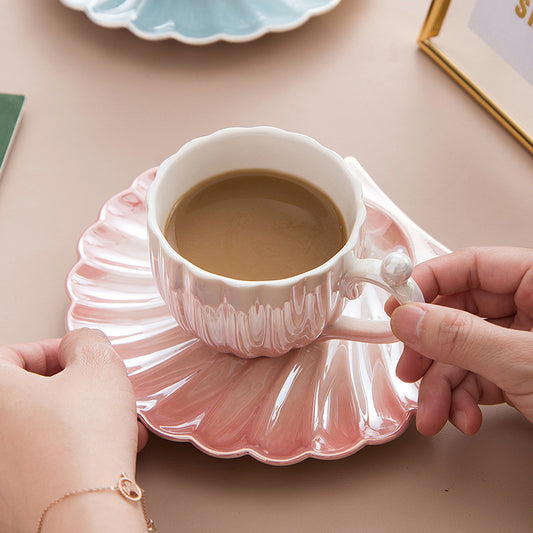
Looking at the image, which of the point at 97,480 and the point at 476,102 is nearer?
the point at 97,480

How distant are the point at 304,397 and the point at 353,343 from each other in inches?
3.3

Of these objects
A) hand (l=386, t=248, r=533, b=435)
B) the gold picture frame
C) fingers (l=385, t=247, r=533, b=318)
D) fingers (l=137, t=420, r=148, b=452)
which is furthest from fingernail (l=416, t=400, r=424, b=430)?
the gold picture frame

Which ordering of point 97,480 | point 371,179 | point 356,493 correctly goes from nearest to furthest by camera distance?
point 97,480 → point 356,493 → point 371,179

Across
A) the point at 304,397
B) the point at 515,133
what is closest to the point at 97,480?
the point at 304,397

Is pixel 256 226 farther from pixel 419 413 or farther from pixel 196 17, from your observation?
pixel 196 17

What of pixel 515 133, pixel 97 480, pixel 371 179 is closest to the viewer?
pixel 97 480

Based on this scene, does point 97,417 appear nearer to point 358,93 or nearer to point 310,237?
point 310,237

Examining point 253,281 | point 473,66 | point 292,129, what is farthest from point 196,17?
point 253,281

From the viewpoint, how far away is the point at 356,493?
65cm

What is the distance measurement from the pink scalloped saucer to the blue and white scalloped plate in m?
0.34

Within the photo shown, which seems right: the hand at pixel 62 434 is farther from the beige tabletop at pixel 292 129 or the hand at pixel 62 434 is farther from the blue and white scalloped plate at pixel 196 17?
the blue and white scalloped plate at pixel 196 17

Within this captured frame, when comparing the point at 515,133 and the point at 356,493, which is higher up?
the point at 515,133

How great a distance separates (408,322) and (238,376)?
189 mm

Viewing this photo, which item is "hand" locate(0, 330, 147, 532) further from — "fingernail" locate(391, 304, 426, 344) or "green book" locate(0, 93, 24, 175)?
"green book" locate(0, 93, 24, 175)
